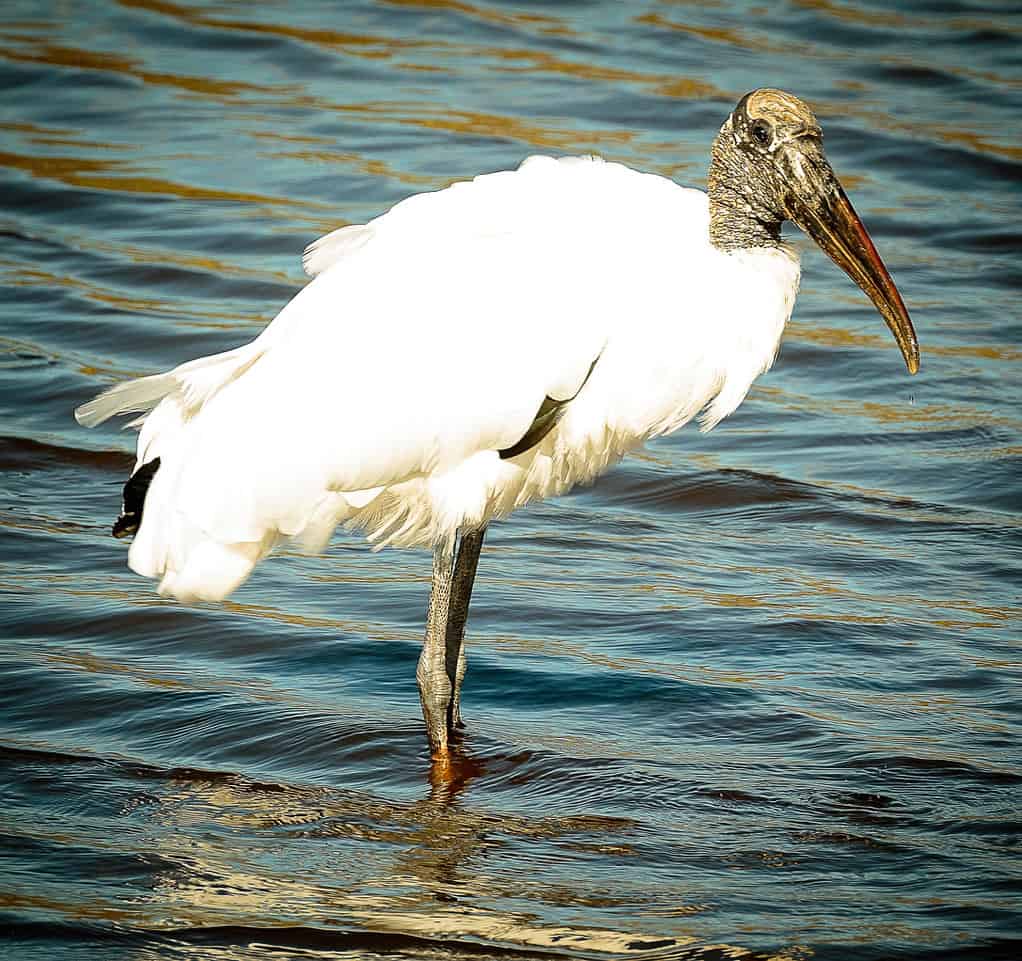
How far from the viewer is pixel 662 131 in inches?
496

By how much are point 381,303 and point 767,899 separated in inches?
73.3

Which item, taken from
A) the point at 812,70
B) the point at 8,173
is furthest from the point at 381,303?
the point at 812,70

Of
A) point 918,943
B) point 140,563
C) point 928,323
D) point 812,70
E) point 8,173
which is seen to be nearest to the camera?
point 918,943

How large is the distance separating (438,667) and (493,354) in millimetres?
1044

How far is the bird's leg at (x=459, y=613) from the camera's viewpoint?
18.1ft

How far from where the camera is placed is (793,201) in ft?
16.9

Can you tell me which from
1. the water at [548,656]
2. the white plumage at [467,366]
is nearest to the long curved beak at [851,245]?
the white plumage at [467,366]

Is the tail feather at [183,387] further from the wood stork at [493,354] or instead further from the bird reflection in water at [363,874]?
the bird reflection in water at [363,874]

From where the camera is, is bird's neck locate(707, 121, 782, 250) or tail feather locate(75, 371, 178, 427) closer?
bird's neck locate(707, 121, 782, 250)

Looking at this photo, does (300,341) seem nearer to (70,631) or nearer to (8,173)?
(70,631)

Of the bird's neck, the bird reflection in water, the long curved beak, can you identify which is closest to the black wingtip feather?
the bird reflection in water

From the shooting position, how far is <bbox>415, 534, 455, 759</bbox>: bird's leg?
5375mm

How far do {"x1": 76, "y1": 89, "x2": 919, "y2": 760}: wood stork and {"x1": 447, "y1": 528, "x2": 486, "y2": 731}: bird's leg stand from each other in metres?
0.18

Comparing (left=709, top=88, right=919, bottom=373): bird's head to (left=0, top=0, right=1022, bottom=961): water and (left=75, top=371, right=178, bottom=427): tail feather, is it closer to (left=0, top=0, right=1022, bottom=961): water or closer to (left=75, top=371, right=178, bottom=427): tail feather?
(left=0, top=0, right=1022, bottom=961): water
